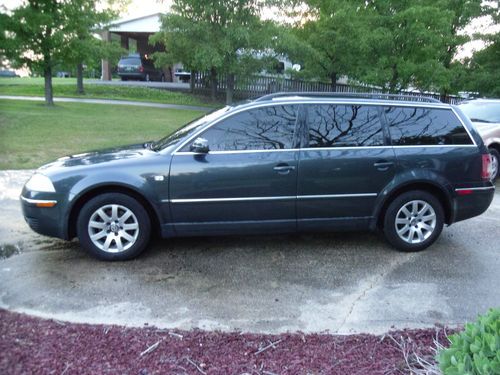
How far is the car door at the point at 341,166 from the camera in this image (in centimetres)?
485

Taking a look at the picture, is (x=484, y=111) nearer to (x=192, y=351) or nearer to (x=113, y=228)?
(x=113, y=228)

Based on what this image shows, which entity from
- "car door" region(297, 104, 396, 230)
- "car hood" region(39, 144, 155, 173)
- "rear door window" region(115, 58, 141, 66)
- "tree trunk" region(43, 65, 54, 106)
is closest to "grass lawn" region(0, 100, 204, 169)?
"tree trunk" region(43, 65, 54, 106)

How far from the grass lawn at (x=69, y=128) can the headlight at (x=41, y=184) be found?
4.61 meters

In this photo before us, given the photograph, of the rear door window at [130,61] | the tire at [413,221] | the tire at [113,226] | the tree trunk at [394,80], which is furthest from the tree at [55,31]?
the rear door window at [130,61]

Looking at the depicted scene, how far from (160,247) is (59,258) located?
1019 millimetres

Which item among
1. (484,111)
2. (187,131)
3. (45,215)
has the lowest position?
(45,215)

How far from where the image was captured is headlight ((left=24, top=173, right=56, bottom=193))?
4.59 metres

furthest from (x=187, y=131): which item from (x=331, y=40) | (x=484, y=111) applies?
(x=331, y=40)

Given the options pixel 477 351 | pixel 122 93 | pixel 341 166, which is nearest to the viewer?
pixel 477 351

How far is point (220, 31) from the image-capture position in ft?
61.4

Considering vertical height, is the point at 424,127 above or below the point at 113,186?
above

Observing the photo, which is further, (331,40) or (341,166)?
(331,40)

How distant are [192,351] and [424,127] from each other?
345cm

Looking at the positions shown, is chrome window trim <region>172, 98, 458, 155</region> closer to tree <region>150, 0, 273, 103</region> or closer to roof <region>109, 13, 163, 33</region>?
tree <region>150, 0, 273, 103</region>
